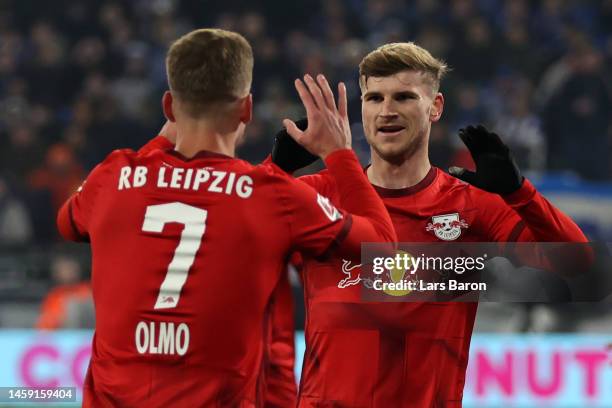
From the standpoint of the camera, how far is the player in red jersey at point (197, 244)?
9.66 ft

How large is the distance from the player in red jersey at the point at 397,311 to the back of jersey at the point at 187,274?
98 cm

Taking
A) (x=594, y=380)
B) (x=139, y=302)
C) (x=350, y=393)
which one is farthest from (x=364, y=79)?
(x=594, y=380)

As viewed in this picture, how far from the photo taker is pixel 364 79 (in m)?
4.26

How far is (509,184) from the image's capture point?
358cm

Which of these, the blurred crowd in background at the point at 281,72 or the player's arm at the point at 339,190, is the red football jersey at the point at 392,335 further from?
the blurred crowd in background at the point at 281,72

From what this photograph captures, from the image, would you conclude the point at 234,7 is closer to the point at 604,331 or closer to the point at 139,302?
the point at 604,331

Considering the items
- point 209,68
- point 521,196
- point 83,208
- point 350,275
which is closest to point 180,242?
point 83,208

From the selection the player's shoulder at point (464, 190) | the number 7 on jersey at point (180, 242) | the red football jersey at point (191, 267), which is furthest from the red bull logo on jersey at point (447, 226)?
the number 7 on jersey at point (180, 242)

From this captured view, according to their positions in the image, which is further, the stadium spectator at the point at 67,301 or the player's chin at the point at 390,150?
the stadium spectator at the point at 67,301

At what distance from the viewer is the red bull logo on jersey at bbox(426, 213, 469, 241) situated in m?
4.06

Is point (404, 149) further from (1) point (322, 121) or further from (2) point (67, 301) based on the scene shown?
(2) point (67, 301)

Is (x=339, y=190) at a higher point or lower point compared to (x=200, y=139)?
lower

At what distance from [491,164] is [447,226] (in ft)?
1.82

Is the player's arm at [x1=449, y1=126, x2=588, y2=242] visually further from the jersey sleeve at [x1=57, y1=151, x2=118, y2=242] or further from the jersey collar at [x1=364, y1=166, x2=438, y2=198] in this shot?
the jersey sleeve at [x1=57, y1=151, x2=118, y2=242]
